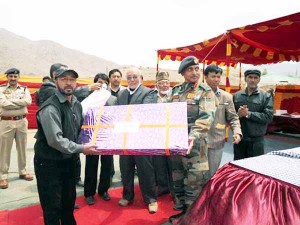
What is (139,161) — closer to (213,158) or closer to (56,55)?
(213,158)

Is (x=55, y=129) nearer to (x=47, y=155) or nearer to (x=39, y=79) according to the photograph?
(x=47, y=155)

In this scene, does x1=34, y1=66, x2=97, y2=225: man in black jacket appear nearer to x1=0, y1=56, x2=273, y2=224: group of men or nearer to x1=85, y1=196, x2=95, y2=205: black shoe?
x1=0, y1=56, x2=273, y2=224: group of men

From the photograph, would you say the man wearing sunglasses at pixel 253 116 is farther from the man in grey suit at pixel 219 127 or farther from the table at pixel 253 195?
the table at pixel 253 195

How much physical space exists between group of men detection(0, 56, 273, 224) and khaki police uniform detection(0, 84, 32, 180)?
0.01 metres

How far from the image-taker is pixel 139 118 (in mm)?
2783

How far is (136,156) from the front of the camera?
3.46 meters

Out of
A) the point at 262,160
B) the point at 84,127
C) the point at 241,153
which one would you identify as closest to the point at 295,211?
the point at 262,160

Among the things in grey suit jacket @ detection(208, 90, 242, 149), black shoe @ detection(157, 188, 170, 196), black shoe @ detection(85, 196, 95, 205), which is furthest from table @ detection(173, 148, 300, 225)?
black shoe @ detection(157, 188, 170, 196)

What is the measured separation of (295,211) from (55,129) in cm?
183

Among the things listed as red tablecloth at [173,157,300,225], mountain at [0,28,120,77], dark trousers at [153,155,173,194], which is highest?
mountain at [0,28,120,77]

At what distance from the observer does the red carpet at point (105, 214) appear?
3.13m

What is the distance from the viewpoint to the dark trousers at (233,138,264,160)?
3754 mm

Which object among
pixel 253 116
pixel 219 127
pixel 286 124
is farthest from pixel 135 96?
pixel 286 124

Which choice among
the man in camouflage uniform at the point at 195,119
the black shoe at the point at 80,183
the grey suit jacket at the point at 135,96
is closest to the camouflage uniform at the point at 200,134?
the man in camouflage uniform at the point at 195,119
